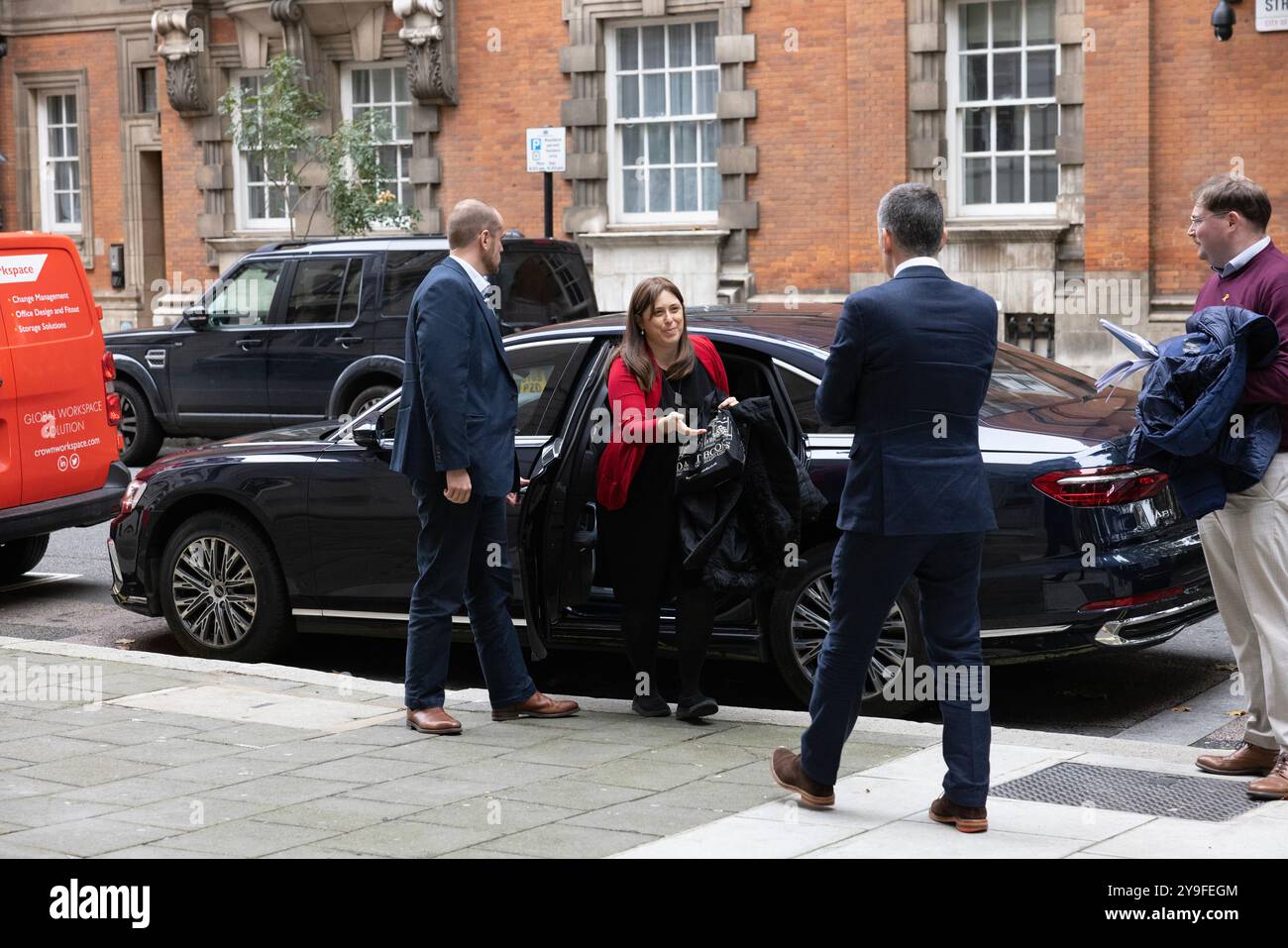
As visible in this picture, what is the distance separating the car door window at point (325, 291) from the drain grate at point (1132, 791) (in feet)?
37.7

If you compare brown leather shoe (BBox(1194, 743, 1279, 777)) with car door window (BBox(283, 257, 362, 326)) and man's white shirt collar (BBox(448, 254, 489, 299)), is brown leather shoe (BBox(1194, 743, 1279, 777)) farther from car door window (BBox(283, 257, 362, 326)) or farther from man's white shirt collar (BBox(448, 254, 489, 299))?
car door window (BBox(283, 257, 362, 326))

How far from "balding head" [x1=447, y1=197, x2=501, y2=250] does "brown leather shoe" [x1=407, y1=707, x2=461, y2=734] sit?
5.98ft

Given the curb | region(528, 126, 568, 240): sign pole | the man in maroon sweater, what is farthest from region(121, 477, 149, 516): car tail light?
region(528, 126, 568, 240): sign pole

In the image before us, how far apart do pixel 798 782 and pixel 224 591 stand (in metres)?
4.07

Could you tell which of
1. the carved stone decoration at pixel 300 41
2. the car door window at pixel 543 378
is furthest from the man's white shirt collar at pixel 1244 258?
the carved stone decoration at pixel 300 41

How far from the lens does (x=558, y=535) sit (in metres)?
7.20

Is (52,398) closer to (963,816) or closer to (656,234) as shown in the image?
(963,816)

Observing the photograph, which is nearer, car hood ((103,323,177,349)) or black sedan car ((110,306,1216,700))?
black sedan car ((110,306,1216,700))

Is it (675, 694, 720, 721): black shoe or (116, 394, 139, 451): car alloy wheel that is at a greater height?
(116, 394, 139, 451): car alloy wheel

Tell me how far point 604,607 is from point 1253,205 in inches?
124

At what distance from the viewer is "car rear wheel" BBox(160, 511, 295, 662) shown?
28.4 feet

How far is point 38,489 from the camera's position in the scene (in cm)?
1055

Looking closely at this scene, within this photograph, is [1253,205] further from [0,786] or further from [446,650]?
[0,786]

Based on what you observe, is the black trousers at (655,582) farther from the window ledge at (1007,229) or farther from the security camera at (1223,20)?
the security camera at (1223,20)
